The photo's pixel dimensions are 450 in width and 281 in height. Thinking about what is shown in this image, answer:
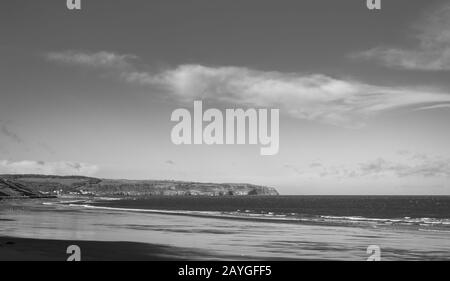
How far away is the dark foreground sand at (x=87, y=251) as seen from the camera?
2477 centimetres

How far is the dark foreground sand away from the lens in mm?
24766

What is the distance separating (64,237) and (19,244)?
514 cm

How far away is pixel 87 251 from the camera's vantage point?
89.6 ft

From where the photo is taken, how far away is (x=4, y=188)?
199000 mm
